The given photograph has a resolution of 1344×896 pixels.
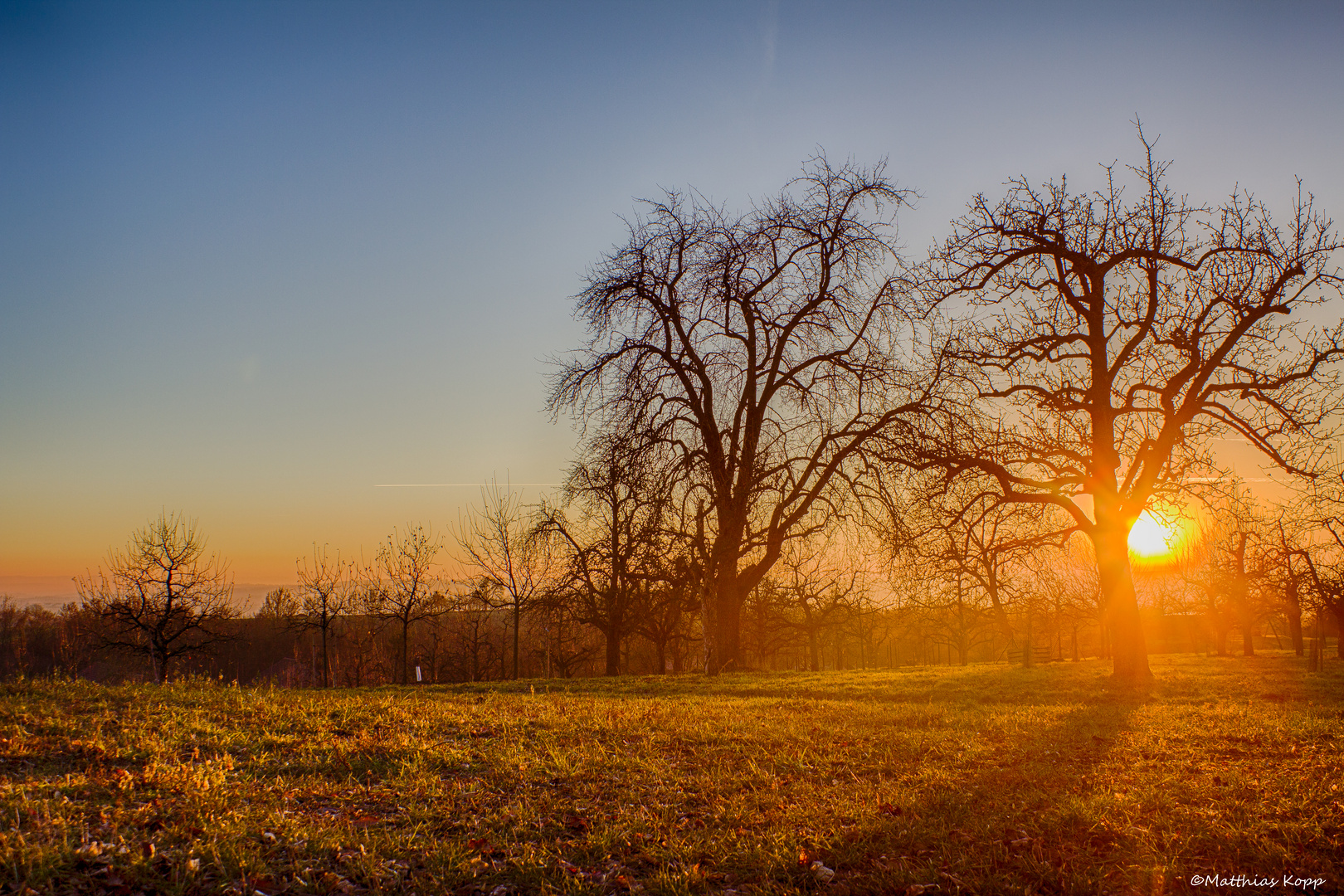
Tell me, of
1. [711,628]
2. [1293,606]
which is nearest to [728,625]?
[711,628]

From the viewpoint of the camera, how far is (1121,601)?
14.1m

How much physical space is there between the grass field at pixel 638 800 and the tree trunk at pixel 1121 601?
476 cm

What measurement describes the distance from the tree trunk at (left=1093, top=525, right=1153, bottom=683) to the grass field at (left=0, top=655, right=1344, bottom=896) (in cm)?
476

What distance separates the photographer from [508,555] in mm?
34781

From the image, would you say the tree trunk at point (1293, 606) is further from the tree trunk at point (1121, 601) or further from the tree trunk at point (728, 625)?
the tree trunk at point (728, 625)

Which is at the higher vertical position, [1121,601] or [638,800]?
[1121,601]

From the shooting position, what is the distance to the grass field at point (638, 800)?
4207 mm

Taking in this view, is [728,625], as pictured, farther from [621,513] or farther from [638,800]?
[638,800]

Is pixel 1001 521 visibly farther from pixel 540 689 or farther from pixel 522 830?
pixel 522 830

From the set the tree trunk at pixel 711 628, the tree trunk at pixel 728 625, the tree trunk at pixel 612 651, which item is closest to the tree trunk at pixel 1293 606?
the tree trunk at pixel 728 625

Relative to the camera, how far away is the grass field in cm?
421

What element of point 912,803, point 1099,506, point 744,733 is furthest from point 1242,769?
point 1099,506

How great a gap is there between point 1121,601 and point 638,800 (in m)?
12.5

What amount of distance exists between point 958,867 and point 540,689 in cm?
1157
